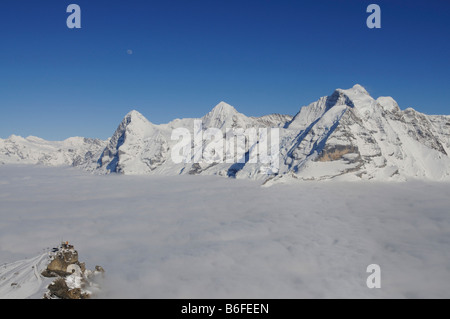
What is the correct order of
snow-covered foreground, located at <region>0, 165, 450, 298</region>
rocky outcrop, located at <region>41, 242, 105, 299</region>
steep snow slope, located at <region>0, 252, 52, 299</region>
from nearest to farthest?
rocky outcrop, located at <region>41, 242, 105, 299</region> < steep snow slope, located at <region>0, 252, 52, 299</region> < snow-covered foreground, located at <region>0, 165, 450, 298</region>

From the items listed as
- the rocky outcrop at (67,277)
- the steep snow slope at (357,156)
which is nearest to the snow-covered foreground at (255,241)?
the rocky outcrop at (67,277)

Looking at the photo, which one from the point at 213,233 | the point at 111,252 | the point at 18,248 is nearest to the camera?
the point at 111,252

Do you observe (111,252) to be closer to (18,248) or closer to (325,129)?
(18,248)

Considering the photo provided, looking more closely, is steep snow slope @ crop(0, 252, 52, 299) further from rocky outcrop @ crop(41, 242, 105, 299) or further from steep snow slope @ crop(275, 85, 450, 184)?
steep snow slope @ crop(275, 85, 450, 184)

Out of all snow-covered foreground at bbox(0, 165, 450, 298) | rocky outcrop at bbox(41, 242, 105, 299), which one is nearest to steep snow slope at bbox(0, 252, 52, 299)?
snow-covered foreground at bbox(0, 165, 450, 298)

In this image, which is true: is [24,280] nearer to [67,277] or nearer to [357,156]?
[67,277]

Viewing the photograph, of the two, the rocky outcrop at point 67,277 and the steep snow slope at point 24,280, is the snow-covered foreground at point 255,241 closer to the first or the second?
the steep snow slope at point 24,280

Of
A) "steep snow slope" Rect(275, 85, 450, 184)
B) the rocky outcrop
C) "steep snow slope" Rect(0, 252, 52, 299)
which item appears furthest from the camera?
"steep snow slope" Rect(275, 85, 450, 184)
